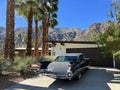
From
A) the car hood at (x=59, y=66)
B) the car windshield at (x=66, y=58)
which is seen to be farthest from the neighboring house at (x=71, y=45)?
the car hood at (x=59, y=66)

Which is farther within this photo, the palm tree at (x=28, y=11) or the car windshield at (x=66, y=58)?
the palm tree at (x=28, y=11)

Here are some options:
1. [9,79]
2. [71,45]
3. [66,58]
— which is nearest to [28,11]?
[71,45]

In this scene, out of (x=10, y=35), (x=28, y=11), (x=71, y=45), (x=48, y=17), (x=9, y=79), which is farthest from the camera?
(x=48, y=17)

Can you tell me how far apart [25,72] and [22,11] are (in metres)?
14.4

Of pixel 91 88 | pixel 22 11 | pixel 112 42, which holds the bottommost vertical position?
pixel 91 88

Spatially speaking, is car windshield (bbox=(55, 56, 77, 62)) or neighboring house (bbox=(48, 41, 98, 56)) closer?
car windshield (bbox=(55, 56, 77, 62))

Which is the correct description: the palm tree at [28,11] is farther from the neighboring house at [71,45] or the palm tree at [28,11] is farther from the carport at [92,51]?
the carport at [92,51]

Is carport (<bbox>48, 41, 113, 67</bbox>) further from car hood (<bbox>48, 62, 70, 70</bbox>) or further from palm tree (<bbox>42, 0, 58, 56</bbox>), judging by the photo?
car hood (<bbox>48, 62, 70, 70</bbox>)

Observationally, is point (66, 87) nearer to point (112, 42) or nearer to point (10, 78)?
point (10, 78)

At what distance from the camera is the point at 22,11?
101ft

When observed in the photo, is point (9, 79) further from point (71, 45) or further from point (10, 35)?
point (71, 45)

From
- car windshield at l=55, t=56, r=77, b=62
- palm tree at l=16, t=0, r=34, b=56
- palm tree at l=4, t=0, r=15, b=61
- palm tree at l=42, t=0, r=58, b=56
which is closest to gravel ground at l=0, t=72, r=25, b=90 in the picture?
car windshield at l=55, t=56, r=77, b=62

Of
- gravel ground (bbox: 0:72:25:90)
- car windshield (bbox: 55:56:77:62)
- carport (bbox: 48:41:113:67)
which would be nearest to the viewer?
gravel ground (bbox: 0:72:25:90)

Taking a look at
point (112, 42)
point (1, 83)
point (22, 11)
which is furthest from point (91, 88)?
point (22, 11)
